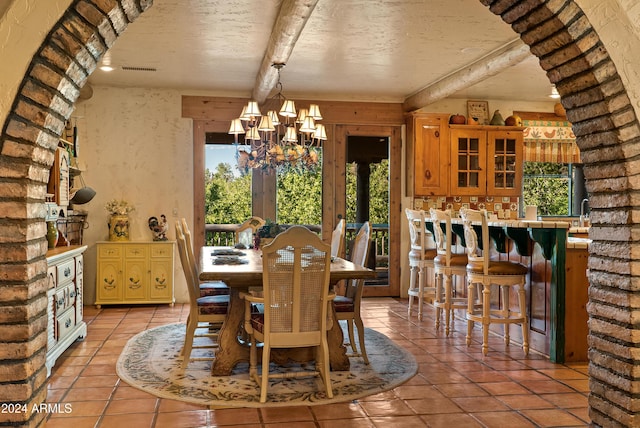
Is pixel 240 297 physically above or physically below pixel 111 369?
above

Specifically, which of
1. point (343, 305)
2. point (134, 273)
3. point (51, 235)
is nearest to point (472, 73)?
point (343, 305)

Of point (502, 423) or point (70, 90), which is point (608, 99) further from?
point (70, 90)

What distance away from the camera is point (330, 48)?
222 inches

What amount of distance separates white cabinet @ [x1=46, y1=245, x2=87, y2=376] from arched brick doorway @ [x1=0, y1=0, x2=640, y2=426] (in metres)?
2.01

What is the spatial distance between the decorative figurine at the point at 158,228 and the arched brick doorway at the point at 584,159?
196 inches

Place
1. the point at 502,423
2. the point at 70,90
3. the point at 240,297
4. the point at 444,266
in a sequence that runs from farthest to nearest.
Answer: the point at 444,266
the point at 240,297
the point at 502,423
the point at 70,90

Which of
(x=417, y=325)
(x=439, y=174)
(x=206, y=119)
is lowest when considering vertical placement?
(x=417, y=325)

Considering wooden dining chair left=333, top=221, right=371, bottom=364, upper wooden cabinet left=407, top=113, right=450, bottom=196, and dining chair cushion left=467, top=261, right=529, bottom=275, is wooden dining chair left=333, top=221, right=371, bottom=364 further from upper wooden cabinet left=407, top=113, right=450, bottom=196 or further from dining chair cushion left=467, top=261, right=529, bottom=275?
upper wooden cabinet left=407, top=113, right=450, bottom=196

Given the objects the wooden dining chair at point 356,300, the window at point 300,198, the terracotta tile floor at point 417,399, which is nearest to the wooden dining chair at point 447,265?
the terracotta tile floor at point 417,399

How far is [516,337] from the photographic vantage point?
535 cm

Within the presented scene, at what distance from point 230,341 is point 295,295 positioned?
2.77ft

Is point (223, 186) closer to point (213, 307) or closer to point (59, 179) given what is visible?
point (59, 179)

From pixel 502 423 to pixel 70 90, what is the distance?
2.78 meters

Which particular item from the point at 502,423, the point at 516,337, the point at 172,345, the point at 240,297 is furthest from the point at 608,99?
the point at 172,345
